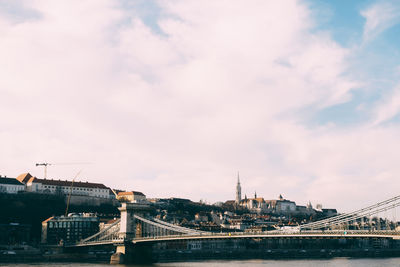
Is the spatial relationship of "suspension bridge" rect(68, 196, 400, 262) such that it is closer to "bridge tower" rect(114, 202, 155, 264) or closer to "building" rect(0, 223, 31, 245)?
"bridge tower" rect(114, 202, 155, 264)

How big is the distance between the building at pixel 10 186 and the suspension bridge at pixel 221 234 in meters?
41.6

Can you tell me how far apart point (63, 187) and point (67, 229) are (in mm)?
35935

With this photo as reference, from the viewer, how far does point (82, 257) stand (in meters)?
80.9

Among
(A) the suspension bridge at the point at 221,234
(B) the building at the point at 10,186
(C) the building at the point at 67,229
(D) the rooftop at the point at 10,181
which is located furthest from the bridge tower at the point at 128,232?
(D) the rooftop at the point at 10,181

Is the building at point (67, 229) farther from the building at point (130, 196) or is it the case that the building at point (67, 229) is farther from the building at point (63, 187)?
the building at point (130, 196)

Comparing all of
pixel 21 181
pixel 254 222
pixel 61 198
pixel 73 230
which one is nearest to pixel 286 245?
pixel 254 222

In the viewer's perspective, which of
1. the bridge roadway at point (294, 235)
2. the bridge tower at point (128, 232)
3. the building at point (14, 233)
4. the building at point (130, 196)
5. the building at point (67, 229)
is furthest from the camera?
the building at point (130, 196)

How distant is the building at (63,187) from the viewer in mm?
129375

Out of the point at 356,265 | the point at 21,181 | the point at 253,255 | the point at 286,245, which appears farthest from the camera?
the point at 21,181

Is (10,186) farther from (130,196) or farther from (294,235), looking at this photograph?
(294,235)

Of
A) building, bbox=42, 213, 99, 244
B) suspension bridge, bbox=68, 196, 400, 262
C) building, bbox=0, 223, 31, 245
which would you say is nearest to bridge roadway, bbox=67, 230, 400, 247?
suspension bridge, bbox=68, 196, 400, 262

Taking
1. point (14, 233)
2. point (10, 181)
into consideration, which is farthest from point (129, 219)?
point (10, 181)

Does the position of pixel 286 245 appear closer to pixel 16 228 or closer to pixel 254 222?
pixel 254 222

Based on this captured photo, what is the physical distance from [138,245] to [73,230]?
1317 inches
